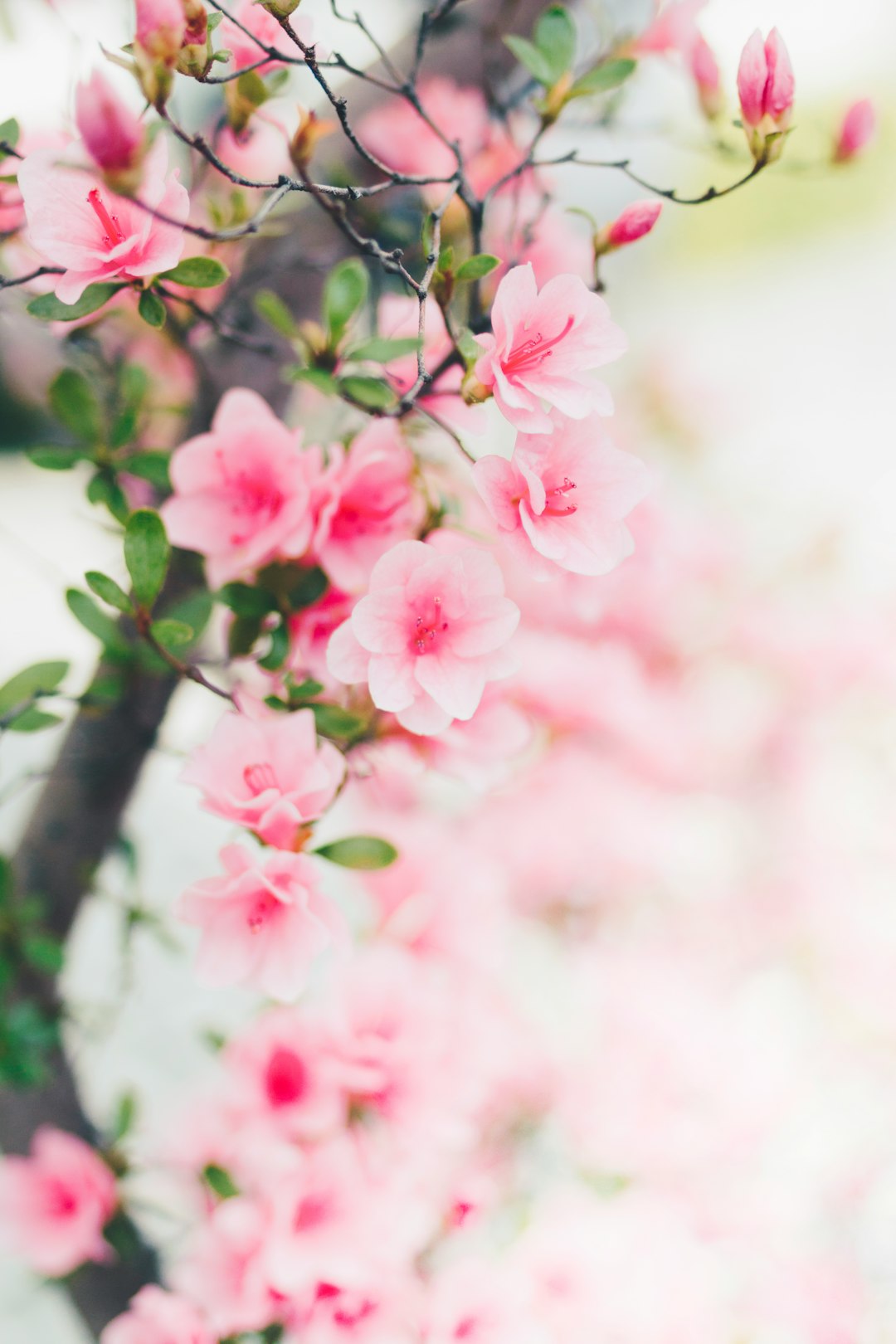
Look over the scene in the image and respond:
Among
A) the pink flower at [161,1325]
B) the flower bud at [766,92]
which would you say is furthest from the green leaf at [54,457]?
the pink flower at [161,1325]

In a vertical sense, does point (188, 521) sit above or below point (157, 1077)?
above

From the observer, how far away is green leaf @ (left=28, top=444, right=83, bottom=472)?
2.16ft

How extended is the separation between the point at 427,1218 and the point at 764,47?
0.88 meters

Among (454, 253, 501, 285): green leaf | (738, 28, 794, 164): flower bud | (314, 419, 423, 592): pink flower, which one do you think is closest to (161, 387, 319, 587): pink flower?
(314, 419, 423, 592): pink flower

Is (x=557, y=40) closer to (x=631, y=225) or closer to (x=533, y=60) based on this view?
(x=533, y=60)

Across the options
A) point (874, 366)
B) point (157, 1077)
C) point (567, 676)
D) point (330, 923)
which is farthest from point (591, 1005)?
point (874, 366)

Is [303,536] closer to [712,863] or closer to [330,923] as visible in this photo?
[330,923]

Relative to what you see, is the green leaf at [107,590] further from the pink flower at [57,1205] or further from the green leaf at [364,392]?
the pink flower at [57,1205]

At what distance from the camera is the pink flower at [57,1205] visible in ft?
2.48

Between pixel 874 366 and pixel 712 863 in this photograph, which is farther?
pixel 874 366

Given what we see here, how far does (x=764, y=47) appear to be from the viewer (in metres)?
0.55

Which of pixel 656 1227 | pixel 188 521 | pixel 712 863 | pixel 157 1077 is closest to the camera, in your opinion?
pixel 188 521

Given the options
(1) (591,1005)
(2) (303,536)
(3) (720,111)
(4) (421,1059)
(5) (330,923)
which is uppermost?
(3) (720,111)

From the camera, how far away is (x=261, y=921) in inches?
21.0
